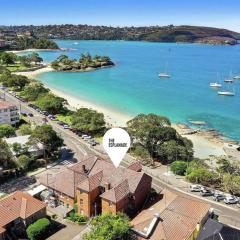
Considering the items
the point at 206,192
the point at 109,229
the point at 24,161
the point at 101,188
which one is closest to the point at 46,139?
the point at 24,161

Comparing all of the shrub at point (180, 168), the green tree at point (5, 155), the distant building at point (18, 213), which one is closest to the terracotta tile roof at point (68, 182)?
the distant building at point (18, 213)

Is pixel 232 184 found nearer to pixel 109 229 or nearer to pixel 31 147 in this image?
pixel 109 229

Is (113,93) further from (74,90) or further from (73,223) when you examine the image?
(73,223)

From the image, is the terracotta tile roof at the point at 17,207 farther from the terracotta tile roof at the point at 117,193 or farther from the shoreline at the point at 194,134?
the shoreline at the point at 194,134

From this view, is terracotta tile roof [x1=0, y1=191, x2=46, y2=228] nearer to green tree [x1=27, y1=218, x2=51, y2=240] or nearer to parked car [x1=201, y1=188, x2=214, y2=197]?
green tree [x1=27, y1=218, x2=51, y2=240]

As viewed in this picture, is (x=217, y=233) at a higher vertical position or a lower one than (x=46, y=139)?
higher

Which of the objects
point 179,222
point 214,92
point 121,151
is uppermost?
point 121,151

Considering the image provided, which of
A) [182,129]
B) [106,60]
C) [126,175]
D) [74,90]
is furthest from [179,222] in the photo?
[106,60]
